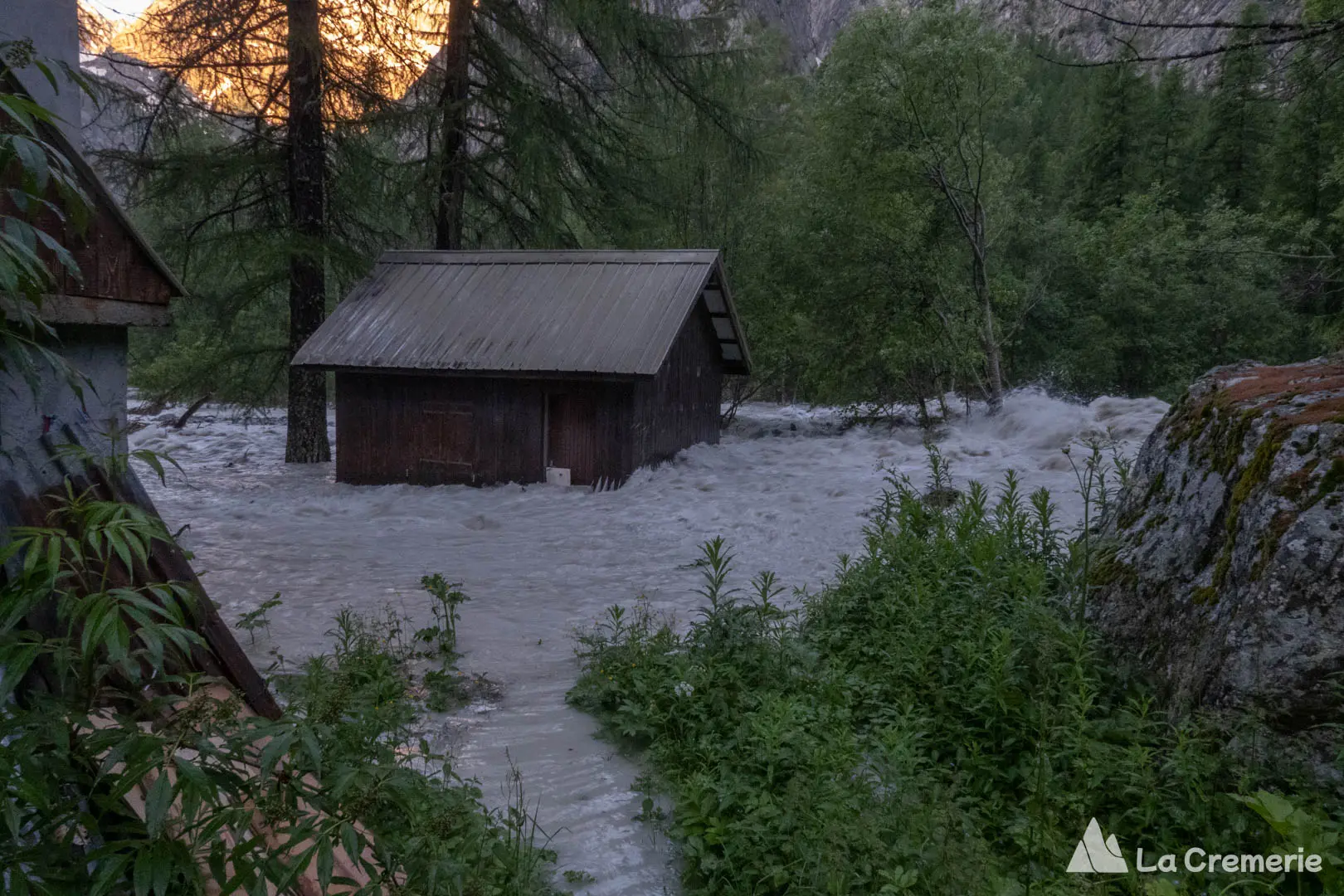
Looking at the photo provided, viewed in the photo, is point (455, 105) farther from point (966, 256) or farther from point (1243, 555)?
point (1243, 555)

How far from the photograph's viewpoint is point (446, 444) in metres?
15.1

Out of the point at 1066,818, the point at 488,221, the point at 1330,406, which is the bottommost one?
the point at 1066,818

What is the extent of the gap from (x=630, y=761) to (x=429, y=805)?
56.6 inches

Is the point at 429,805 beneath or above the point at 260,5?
beneath

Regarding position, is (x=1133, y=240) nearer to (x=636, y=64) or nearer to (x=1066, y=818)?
(x=636, y=64)

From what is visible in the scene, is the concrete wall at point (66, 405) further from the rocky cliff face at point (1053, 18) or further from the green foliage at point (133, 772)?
the rocky cliff face at point (1053, 18)

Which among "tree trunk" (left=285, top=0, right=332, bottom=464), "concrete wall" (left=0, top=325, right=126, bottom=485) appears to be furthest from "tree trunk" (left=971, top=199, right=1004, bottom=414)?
"concrete wall" (left=0, top=325, right=126, bottom=485)

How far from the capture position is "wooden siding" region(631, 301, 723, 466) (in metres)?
15.2

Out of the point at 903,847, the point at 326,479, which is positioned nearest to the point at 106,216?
the point at 903,847

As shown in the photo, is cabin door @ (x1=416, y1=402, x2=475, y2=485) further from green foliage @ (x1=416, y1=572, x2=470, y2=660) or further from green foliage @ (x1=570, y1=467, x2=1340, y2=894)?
green foliage @ (x1=570, y1=467, x2=1340, y2=894)

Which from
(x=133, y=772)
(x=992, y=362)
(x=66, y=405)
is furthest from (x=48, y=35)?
(x=992, y=362)

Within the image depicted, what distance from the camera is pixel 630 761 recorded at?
203 inches

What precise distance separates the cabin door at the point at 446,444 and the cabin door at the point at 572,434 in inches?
52.6

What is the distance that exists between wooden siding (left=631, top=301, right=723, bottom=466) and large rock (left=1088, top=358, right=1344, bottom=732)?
931 centimetres
